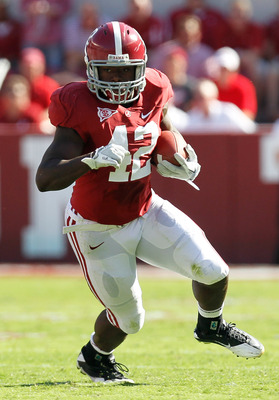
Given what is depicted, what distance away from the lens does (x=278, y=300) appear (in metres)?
7.13

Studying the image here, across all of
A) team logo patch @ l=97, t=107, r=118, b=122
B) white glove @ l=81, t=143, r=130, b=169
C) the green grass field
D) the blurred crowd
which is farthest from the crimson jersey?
the blurred crowd

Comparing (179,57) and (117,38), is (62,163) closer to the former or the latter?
(117,38)

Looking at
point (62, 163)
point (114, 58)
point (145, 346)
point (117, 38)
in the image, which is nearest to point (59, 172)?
point (62, 163)

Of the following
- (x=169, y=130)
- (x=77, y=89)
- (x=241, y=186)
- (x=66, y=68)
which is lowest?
(x=241, y=186)

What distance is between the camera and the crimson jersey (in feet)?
13.1

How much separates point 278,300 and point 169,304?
917 millimetres

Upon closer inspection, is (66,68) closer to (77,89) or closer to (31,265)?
(31,265)

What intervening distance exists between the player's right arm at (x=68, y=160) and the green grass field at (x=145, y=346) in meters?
0.98

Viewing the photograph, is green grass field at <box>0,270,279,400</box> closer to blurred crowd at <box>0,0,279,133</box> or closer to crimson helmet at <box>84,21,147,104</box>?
crimson helmet at <box>84,21,147,104</box>

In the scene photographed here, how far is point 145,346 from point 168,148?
172 cm

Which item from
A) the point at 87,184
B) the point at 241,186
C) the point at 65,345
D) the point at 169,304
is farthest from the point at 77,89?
the point at 241,186

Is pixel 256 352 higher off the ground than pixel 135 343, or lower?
higher

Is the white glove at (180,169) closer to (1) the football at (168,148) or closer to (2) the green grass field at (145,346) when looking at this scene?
(1) the football at (168,148)

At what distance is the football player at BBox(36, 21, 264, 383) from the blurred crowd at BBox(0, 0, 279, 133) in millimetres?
4778
